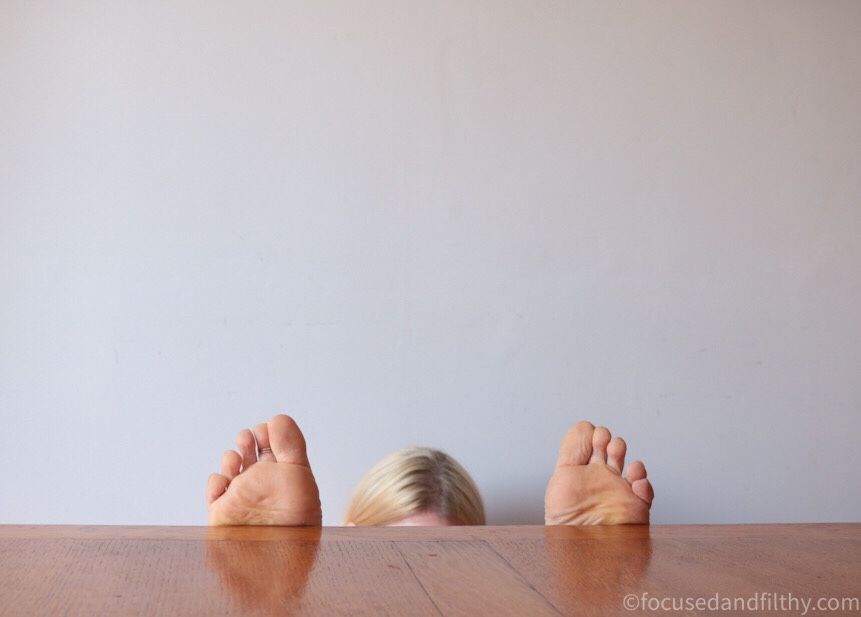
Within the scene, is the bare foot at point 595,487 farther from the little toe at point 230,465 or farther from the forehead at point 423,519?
the forehead at point 423,519

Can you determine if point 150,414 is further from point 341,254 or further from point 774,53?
point 774,53

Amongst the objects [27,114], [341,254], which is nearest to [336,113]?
[341,254]

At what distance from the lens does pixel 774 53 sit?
5.30 ft

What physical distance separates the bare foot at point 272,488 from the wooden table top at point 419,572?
204mm

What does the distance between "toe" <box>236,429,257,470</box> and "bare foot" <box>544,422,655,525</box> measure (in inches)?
12.6

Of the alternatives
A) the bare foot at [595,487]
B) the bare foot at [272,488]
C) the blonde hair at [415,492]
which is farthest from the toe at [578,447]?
the blonde hair at [415,492]

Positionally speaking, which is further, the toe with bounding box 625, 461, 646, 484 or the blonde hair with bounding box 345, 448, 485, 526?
the blonde hair with bounding box 345, 448, 485, 526

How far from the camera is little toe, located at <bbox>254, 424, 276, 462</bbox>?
2.97ft

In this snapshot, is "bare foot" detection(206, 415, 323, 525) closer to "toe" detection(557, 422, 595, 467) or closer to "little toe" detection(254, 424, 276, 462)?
"little toe" detection(254, 424, 276, 462)

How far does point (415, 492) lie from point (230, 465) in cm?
52

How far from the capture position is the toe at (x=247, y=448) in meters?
0.91

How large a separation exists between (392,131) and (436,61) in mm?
146

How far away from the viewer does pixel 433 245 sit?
1.49m

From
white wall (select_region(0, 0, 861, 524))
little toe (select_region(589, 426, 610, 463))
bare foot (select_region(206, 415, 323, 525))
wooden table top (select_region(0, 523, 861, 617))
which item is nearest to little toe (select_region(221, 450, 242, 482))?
bare foot (select_region(206, 415, 323, 525))
